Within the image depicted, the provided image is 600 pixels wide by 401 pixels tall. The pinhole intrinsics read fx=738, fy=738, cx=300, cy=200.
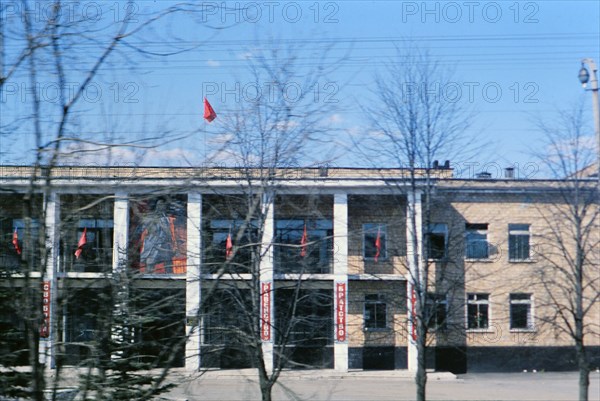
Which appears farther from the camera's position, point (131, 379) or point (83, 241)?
point (131, 379)

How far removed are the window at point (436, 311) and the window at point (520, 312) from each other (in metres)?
6.65

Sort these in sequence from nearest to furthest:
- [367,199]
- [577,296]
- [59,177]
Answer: [59,177]
[577,296]
[367,199]

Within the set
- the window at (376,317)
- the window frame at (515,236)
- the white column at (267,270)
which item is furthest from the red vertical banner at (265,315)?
the window frame at (515,236)

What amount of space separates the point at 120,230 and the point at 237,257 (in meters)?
1.93

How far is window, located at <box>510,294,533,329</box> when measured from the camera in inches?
941

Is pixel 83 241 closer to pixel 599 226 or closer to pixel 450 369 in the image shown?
pixel 599 226

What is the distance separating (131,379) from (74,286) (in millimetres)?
1660

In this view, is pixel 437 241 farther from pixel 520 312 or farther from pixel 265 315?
pixel 520 312

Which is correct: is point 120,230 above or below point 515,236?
below

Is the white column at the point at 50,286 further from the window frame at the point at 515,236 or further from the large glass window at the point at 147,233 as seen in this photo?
the window frame at the point at 515,236

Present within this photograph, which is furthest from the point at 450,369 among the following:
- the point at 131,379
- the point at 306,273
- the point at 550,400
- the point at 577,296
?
the point at 131,379

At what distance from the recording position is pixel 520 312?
2567 centimetres

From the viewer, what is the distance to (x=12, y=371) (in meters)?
4.18

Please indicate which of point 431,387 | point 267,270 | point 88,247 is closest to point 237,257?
point 88,247
